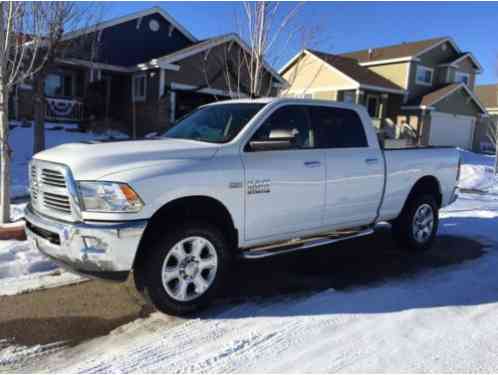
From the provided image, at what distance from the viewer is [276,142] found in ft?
14.0

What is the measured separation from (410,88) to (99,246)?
2980cm

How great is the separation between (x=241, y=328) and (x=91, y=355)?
1.21 metres

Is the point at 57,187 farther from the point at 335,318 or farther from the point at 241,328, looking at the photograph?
the point at 335,318

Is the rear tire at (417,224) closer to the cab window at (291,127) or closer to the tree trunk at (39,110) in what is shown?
the cab window at (291,127)

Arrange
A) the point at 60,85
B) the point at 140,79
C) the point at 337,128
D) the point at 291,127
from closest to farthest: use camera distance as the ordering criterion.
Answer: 1. the point at 291,127
2. the point at 337,128
3. the point at 60,85
4. the point at 140,79

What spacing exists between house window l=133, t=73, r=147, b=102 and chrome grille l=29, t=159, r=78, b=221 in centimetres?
1701

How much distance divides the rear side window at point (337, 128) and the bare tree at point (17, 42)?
439 cm

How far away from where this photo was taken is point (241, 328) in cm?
374

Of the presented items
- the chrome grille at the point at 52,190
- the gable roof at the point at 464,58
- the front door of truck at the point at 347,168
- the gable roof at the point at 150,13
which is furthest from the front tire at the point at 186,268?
the gable roof at the point at 464,58

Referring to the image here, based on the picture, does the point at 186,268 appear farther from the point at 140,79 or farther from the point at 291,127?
the point at 140,79

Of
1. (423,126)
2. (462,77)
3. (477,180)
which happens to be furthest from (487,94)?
(477,180)

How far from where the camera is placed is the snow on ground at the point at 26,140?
10322 millimetres

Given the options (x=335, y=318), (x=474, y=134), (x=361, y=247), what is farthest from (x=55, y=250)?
(x=474, y=134)

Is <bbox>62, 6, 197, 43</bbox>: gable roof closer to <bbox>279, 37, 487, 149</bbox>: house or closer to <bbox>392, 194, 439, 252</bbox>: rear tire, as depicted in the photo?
<bbox>279, 37, 487, 149</bbox>: house
